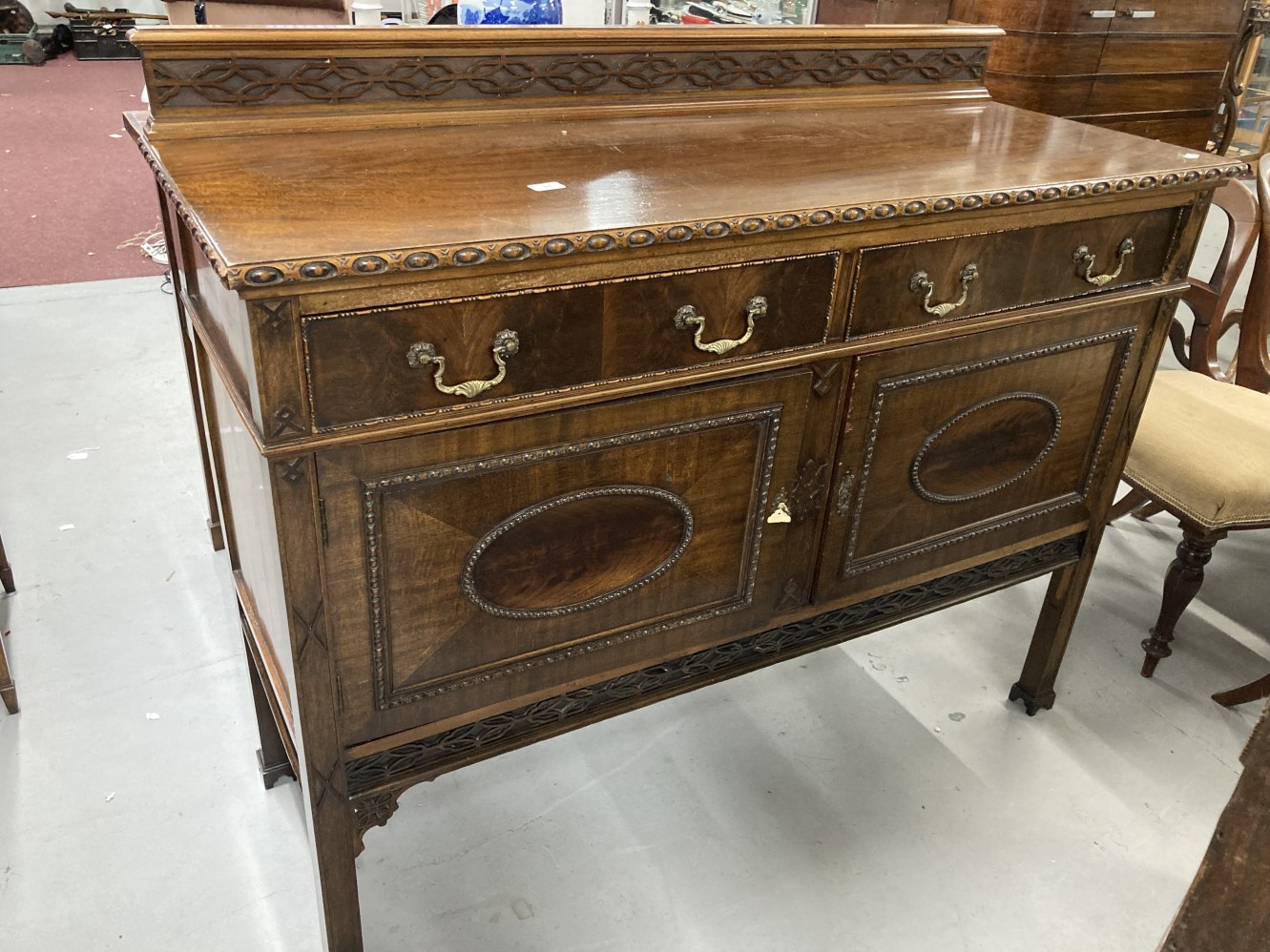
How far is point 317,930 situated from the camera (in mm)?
1602

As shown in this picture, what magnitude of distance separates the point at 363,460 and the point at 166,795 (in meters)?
1.02

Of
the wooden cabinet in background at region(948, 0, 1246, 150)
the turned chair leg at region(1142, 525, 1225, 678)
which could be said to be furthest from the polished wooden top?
the wooden cabinet in background at region(948, 0, 1246, 150)

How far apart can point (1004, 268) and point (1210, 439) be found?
0.90 meters

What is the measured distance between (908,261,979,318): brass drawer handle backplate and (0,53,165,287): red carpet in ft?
11.3

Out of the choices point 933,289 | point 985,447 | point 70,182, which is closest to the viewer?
point 933,289

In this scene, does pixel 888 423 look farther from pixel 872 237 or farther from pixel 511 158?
pixel 511 158

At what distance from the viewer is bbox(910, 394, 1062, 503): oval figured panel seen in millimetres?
1633

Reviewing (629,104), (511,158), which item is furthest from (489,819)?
(629,104)

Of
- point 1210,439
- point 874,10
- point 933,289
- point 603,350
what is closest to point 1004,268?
point 933,289

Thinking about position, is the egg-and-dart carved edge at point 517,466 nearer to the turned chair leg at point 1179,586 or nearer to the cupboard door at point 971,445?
the cupboard door at point 971,445

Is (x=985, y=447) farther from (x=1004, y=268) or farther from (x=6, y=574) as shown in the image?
(x=6, y=574)

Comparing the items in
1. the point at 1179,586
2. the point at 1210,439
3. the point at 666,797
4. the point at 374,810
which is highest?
the point at 1210,439

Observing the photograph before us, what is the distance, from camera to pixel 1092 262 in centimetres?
159

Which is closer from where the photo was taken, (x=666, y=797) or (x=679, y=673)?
(x=679, y=673)
